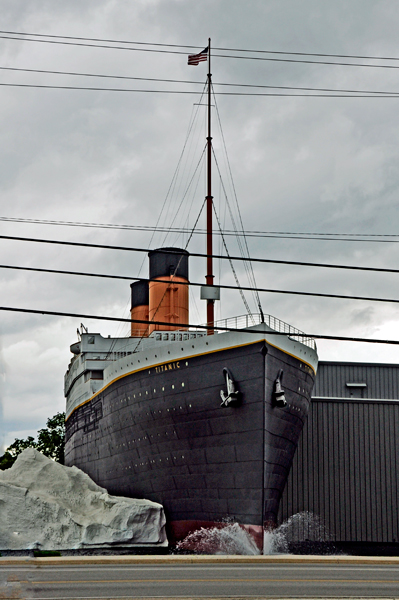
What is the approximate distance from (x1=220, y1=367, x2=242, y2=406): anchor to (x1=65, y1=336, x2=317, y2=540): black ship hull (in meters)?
0.18

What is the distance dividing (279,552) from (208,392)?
6.01 m

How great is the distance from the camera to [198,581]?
44.6 feet

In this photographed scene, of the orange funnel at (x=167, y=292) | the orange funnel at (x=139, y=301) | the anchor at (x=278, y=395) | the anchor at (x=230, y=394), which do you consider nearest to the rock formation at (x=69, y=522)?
the anchor at (x=230, y=394)

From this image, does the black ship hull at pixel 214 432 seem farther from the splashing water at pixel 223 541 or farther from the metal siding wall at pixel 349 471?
the metal siding wall at pixel 349 471

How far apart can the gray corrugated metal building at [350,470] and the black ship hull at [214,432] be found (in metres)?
6.83

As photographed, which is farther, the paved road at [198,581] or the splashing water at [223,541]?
the splashing water at [223,541]

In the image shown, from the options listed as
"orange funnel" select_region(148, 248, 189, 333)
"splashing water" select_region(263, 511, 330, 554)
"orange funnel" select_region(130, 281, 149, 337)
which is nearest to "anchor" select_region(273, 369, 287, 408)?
"orange funnel" select_region(148, 248, 189, 333)

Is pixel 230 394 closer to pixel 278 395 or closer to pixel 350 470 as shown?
pixel 278 395

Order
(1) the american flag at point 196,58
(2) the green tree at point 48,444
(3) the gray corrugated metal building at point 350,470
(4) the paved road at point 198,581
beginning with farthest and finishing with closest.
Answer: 1. (2) the green tree at point 48,444
2. (3) the gray corrugated metal building at point 350,470
3. (1) the american flag at point 196,58
4. (4) the paved road at point 198,581

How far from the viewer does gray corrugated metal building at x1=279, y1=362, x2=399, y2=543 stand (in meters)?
31.5

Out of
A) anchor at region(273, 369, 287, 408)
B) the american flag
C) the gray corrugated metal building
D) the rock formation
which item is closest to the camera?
anchor at region(273, 369, 287, 408)

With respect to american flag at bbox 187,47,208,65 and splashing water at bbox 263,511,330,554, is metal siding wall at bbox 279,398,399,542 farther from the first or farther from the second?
american flag at bbox 187,47,208,65

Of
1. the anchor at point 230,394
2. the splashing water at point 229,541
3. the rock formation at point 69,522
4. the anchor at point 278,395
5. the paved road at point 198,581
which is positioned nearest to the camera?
the paved road at point 198,581

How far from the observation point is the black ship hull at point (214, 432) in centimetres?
A: 2222
